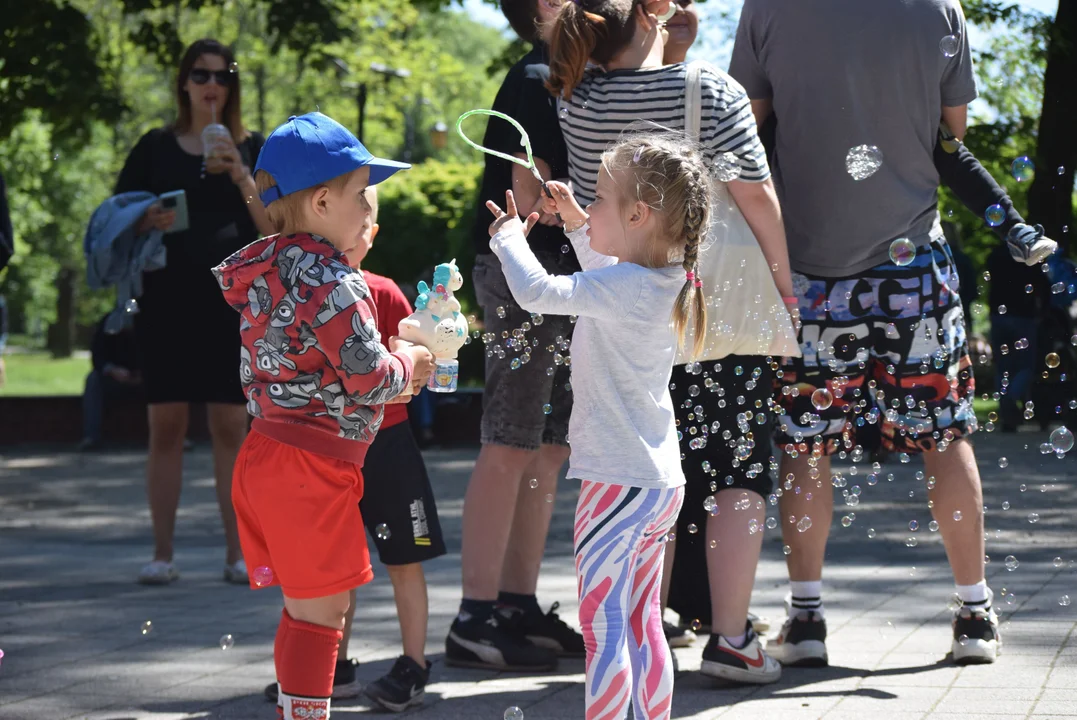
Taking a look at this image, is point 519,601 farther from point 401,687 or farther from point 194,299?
point 194,299

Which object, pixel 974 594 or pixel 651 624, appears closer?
pixel 651 624

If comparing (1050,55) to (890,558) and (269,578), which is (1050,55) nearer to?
(890,558)

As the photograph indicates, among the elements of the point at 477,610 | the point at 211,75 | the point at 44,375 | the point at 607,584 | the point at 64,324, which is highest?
the point at 211,75

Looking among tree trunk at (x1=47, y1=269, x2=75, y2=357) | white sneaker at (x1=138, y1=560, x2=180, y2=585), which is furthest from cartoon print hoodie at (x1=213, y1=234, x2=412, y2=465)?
tree trunk at (x1=47, y1=269, x2=75, y2=357)

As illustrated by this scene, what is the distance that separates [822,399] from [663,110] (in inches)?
40.7

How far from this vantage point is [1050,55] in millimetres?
10812

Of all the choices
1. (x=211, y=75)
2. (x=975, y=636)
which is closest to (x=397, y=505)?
(x=975, y=636)

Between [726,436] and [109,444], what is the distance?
10508 mm

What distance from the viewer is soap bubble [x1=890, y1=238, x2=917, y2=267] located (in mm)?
4074

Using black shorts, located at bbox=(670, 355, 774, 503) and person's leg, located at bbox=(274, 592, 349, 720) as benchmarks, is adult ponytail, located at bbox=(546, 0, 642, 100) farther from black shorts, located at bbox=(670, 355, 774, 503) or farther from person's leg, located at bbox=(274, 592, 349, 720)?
person's leg, located at bbox=(274, 592, 349, 720)

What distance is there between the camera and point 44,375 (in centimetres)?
3259

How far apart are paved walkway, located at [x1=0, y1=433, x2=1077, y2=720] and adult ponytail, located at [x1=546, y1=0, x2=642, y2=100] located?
70.7 inches

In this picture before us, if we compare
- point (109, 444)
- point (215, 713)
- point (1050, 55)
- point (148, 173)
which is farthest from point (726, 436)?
point (109, 444)

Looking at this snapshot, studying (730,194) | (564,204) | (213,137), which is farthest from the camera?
(213,137)
